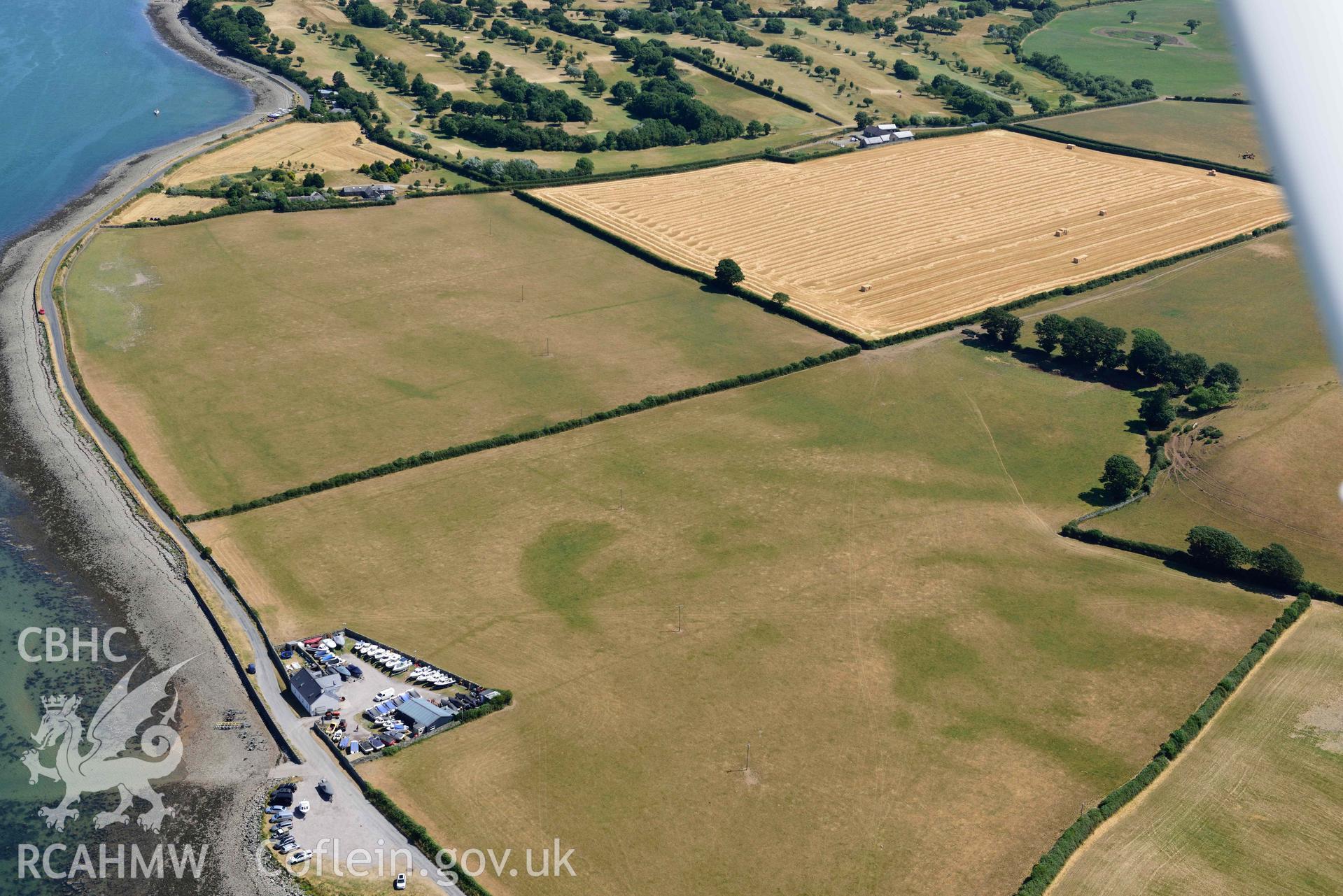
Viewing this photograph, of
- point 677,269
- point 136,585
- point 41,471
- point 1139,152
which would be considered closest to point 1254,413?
point 677,269

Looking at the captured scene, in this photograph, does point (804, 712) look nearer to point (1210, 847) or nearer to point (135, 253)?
point (1210, 847)

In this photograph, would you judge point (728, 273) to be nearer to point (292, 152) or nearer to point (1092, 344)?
point (1092, 344)

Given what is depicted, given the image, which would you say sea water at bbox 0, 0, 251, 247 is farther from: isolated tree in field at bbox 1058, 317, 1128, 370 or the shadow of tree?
the shadow of tree

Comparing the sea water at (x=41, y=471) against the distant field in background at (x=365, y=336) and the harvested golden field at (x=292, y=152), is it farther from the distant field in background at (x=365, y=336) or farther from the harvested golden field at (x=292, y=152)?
the harvested golden field at (x=292, y=152)

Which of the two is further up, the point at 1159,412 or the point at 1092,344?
the point at 1092,344

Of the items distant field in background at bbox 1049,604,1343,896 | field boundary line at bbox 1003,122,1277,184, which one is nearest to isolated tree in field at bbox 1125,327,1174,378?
distant field in background at bbox 1049,604,1343,896

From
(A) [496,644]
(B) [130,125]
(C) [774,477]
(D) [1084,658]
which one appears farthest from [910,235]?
(B) [130,125]

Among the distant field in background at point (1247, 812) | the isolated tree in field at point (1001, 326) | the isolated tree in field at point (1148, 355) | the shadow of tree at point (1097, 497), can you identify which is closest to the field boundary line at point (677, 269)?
the isolated tree in field at point (1001, 326)
